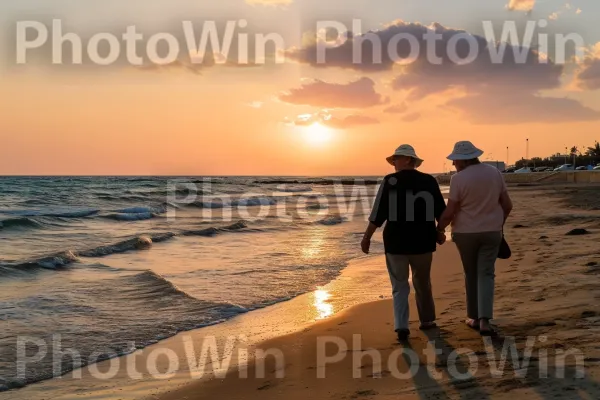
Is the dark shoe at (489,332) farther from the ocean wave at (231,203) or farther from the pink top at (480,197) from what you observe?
the ocean wave at (231,203)

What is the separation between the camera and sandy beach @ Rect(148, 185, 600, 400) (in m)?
4.00

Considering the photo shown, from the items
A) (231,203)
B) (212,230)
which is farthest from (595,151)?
(212,230)

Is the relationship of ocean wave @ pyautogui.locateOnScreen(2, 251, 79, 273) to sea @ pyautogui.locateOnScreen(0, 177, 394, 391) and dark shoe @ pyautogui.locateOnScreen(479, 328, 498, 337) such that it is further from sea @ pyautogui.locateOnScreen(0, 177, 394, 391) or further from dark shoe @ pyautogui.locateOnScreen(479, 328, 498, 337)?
dark shoe @ pyautogui.locateOnScreen(479, 328, 498, 337)

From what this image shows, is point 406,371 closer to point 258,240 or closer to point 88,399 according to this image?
point 88,399

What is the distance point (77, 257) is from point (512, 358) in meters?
11.8

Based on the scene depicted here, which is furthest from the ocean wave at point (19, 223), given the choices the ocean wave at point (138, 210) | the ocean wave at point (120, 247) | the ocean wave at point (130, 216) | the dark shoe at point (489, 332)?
the dark shoe at point (489, 332)

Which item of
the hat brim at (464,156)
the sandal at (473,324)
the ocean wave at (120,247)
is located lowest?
the ocean wave at (120,247)

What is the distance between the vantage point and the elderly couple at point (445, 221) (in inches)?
216

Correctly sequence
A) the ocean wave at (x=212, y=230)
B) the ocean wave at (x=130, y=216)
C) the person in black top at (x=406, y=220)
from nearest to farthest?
1. the person in black top at (x=406, y=220)
2. the ocean wave at (x=212, y=230)
3. the ocean wave at (x=130, y=216)

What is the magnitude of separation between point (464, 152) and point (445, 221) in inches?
26.7

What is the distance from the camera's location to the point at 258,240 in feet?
62.5

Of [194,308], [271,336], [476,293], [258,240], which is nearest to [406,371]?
[476,293]

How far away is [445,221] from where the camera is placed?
563cm

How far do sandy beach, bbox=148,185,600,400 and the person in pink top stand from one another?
42 centimetres
